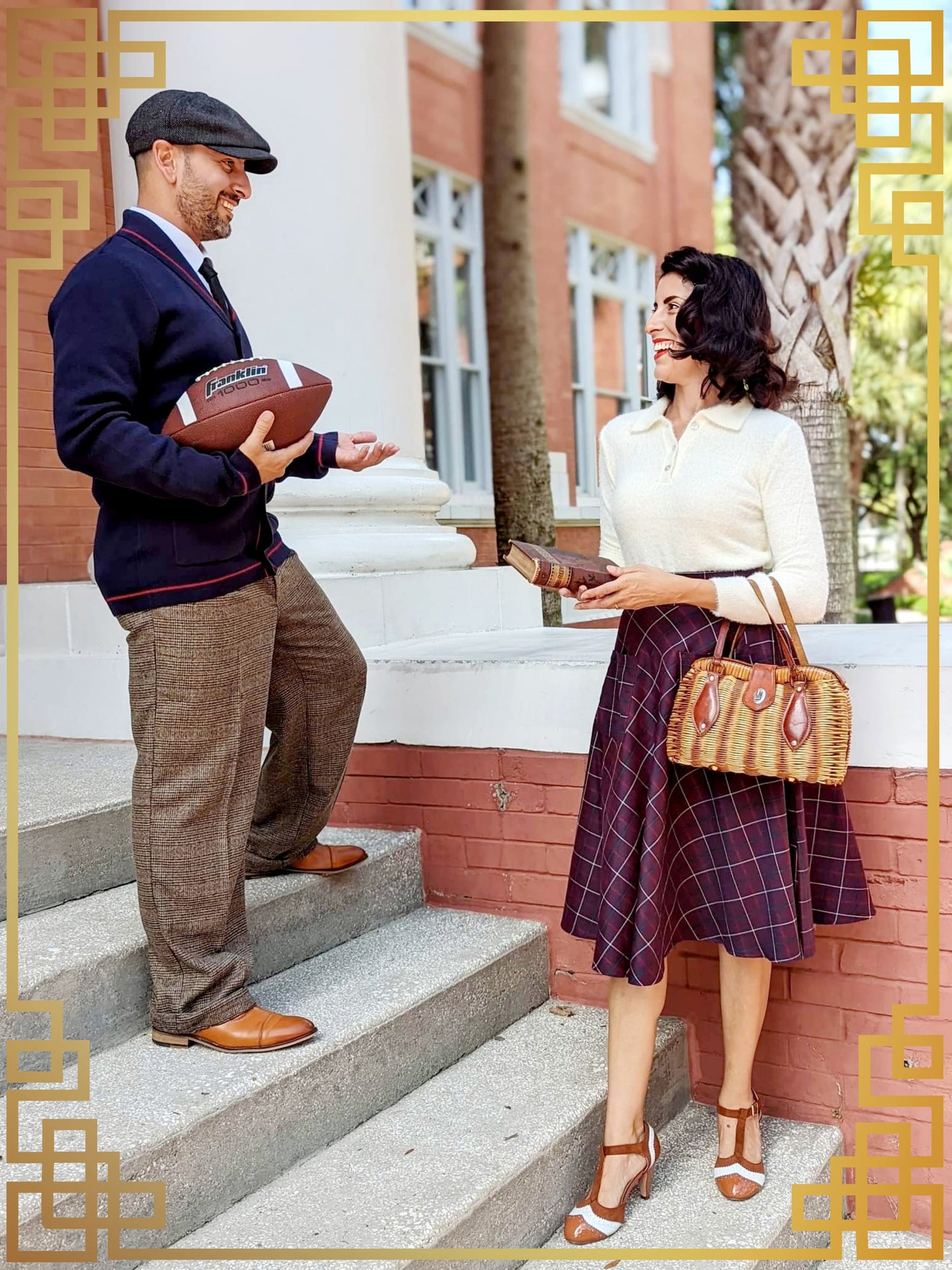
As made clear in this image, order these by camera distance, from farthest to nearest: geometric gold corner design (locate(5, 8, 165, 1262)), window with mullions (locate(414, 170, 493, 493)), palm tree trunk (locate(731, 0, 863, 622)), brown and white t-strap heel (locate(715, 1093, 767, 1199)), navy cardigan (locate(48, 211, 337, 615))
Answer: window with mullions (locate(414, 170, 493, 493)), palm tree trunk (locate(731, 0, 863, 622)), brown and white t-strap heel (locate(715, 1093, 767, 1199)), navy cardigan (locate(48, 211, 337, 615)), geometric gold corner design (locate(5, 8, 165, 1262))

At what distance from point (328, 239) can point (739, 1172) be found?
309 centimetres

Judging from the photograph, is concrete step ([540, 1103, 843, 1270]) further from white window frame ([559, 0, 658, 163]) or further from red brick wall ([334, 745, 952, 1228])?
white window frame ([559, 0, 658, 163])

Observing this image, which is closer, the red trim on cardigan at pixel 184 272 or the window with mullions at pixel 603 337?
the red trim on cardigan at pixel 184 272

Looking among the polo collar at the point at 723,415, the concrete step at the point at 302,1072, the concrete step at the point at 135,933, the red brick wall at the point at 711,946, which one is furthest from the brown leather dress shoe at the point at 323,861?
the polo collar at the point at 723,415

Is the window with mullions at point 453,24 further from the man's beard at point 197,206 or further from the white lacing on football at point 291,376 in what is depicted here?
the white lacing on football at point 291,376

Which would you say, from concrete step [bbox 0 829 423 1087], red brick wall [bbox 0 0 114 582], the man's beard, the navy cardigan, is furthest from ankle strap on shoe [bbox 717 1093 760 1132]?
red brick wall [bbox 0 0 114 582]

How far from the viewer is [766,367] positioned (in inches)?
94.7

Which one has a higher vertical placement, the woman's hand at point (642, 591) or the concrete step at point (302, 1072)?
the woman's hand at point (642, 591)

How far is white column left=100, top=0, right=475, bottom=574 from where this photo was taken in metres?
3.91

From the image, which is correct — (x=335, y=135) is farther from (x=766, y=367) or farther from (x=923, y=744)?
(x=923, y=744)

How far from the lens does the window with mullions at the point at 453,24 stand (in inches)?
411

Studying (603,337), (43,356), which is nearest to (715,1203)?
(43,356)

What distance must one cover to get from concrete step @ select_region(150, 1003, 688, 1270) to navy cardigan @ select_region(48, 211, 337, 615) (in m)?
1.20

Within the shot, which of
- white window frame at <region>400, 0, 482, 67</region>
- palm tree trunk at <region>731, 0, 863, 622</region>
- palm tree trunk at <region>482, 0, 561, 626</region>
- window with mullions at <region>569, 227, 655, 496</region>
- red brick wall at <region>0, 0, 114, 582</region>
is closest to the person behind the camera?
window with mullions at <region>569, 227, 655, 496</region>
